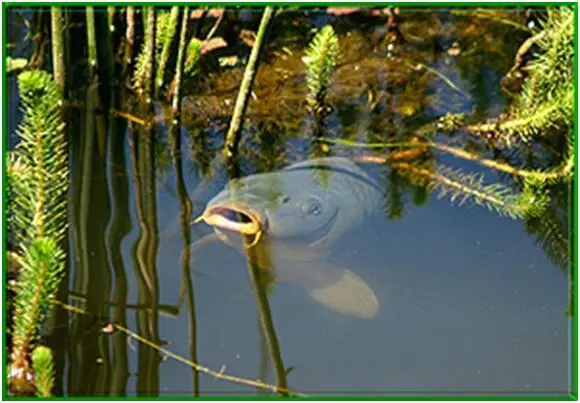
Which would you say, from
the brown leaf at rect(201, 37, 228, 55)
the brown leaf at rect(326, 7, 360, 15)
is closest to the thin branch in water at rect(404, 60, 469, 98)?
the brown leaf at rect(326, 7, 360, 15)

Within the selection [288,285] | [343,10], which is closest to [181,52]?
[288,285]

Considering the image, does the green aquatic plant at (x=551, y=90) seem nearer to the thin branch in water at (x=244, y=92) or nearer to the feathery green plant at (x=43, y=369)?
the thin branch in water at (x=244, y=92)

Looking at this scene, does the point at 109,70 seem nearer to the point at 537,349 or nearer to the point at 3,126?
the point at 3,126

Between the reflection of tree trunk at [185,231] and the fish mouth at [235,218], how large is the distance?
10 centimetres

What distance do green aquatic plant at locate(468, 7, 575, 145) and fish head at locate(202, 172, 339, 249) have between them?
0.84m

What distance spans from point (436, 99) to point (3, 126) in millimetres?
2230

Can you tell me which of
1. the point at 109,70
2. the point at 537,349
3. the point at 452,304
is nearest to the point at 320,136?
the point at 109,70

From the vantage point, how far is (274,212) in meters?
3.31

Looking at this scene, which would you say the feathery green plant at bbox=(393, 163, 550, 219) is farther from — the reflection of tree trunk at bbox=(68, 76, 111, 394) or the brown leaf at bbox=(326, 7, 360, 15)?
the brown leaf at bbox=(326, 7, 360, 15)

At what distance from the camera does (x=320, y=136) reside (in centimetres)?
408

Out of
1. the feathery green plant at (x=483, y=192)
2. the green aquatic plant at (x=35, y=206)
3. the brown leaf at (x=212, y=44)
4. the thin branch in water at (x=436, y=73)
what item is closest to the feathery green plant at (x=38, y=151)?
the green aquatic plant at (x=35, y=206)

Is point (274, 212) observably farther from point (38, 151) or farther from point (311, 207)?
point (38, 151)

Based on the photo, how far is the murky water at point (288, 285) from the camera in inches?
109

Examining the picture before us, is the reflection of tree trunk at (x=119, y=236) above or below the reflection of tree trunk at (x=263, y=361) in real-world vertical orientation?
above
